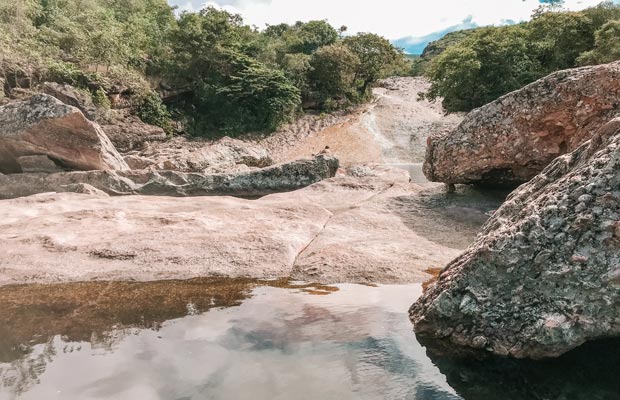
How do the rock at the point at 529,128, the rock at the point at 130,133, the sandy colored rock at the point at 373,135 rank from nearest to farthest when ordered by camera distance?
the rock at the point at 529,128, the rock at the point at 130,133, the sandy colored rock at the point at 373,135

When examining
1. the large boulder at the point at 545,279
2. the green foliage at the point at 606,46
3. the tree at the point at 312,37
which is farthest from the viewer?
the tree at the point at 312,37

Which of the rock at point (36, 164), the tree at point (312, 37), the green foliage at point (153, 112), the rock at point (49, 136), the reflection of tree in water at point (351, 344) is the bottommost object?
the reflection of tree in water at point (351, 344)

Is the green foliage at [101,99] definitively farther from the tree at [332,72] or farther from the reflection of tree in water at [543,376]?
the reflection of tree in water at [543,376]

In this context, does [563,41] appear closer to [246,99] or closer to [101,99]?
[246,99]

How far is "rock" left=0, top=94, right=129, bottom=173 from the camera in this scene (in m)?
A: 10.5

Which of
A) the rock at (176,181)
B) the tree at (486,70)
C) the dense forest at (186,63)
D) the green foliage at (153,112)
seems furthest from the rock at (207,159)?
the tree at (486,70)

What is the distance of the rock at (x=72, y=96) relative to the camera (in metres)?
21.1

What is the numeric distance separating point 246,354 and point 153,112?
31.3 m

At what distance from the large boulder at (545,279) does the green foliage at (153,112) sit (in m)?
30.9

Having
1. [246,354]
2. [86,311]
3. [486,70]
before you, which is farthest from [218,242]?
[486,70]

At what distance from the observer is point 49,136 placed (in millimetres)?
10664

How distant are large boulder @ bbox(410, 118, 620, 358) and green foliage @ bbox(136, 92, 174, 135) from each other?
30.9 m

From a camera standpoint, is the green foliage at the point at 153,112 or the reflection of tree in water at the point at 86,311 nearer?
the reflection of tree in water at the point at 86,311

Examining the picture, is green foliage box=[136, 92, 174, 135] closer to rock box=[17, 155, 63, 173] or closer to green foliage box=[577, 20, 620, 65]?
rock box=[17, 155, 63, 173]
